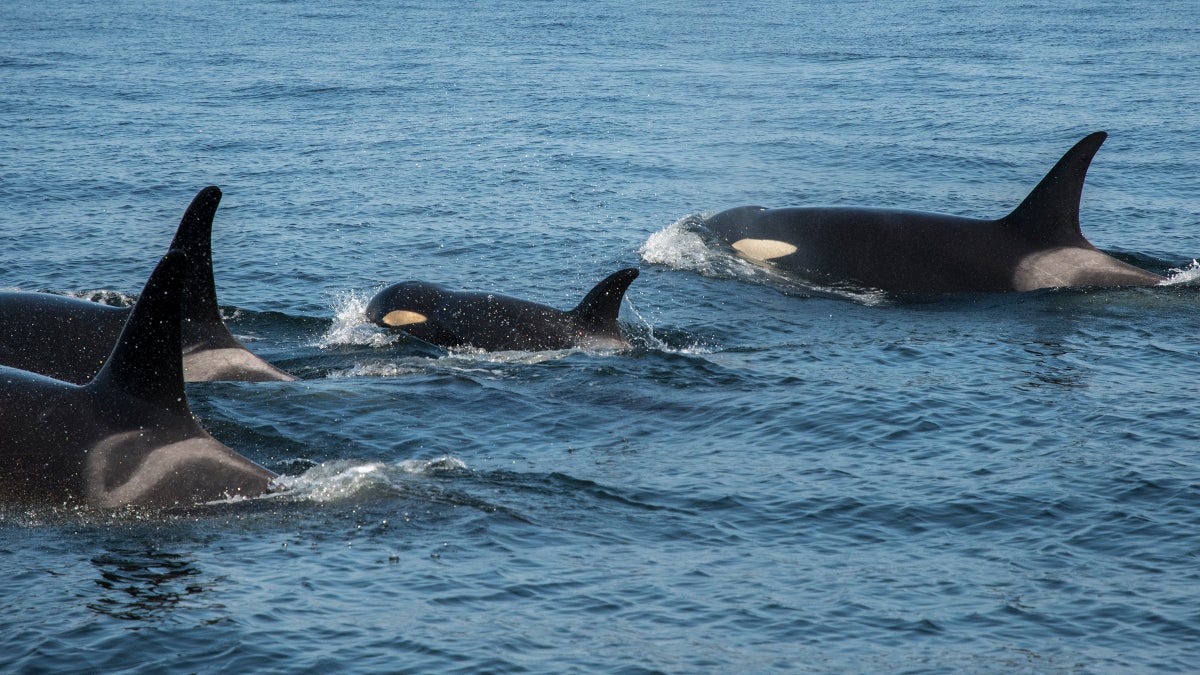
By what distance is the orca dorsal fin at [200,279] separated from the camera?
34.6 feet

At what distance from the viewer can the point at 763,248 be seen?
1891cm

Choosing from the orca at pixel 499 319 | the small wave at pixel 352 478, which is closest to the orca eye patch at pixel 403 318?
the orca at pixel 499 319

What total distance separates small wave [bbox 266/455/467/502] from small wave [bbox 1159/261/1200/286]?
427 inches

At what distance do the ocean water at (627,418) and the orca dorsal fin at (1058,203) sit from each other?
34.7 inches

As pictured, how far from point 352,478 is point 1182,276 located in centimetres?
1221

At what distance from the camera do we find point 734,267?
61.7ft

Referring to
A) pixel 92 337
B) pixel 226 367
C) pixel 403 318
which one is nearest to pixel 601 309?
pixel 403 318

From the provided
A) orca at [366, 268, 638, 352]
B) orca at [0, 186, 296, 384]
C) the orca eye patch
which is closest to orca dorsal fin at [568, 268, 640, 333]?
orca at [366, 268, 638, 352]

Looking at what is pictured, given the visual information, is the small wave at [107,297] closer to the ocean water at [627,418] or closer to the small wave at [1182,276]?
the ocean water at [627,418]

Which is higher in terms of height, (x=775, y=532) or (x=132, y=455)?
(x=132, y=455)

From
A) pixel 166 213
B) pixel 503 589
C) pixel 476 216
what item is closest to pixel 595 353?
pixel 503 589

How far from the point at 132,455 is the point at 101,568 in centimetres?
96

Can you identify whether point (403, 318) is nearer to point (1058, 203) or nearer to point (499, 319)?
point (499, 319)

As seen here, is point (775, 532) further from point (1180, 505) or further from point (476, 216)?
point (476, 216)
